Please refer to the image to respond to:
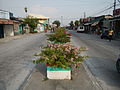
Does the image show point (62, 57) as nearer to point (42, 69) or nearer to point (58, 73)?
point (58, 73)

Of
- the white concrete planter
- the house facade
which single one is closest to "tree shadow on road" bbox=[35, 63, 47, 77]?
the white concrete planter

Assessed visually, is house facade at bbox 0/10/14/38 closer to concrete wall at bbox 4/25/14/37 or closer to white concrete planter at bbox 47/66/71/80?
concrete wall at bbox 4/25/14/37

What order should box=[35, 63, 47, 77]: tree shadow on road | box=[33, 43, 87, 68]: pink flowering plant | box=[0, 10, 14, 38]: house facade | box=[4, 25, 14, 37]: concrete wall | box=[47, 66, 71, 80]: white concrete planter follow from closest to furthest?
box=[33, 43, 87, 68]: pink flowering plant, box=[47, 66, 71, 80]: white concrete planter, box=[35, 63, 47, 77]: tree shadow on road, box=[0, 10, 14, 38]: house facade, box=[4, 25, 14, 37]: concrete wall

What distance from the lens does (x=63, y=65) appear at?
4.56 metres

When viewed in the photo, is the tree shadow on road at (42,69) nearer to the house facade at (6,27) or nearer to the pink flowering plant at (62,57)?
the pink flowering plant at (62,57)

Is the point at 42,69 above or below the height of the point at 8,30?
below

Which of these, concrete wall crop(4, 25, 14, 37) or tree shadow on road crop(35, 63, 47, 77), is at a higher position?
concrete wall crop(4, 25, 14, 37)

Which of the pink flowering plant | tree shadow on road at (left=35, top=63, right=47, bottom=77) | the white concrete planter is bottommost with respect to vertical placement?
tree shadow on road at (left=35, top=63, right=47, bottom=77)

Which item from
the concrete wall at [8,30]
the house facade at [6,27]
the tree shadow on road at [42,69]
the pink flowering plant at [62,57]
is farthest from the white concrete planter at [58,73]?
the concrete wall at [8,30]

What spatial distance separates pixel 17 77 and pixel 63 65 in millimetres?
2008

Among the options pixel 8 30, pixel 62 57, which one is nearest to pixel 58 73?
pixel 62 57

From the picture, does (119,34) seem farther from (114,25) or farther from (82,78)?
(82,78)

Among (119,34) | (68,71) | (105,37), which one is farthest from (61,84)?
(119,34)

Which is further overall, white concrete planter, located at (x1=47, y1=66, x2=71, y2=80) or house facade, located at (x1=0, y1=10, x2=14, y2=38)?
house facade, located at (x1=0, y1=10, x2=14, y2=38)
